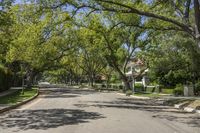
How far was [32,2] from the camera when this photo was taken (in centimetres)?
2364

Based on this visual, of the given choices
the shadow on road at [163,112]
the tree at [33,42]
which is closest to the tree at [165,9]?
the shadow on road at [163,112]

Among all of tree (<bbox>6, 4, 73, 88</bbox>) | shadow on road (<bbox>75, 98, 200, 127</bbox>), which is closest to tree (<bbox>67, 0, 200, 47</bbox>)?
shadow on road (<bbox>75, 98, 200, 127</bbox>)

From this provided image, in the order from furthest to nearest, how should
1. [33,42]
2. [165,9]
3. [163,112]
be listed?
[33,42]
[165,9]
[163,112]

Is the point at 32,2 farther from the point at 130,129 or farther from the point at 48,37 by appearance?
the point at 48,37

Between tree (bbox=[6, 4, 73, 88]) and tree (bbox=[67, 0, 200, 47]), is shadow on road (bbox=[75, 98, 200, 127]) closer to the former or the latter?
tree (bbox=[67, 0, 200, 47])

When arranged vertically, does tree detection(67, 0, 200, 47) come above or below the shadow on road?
above

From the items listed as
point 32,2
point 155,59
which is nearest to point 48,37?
point 155,59

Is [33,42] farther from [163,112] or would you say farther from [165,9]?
[163,112]

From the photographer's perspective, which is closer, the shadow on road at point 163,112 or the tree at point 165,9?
the shadow on road at point 163,112

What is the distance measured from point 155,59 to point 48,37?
17498mm

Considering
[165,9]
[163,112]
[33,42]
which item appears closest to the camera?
[163,112]

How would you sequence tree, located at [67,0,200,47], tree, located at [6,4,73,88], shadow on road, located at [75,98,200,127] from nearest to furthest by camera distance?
shadow on road, located at [75,98,200,127] < tree, located at [67,0,200,47] < tree, located at [6,4,73,88]

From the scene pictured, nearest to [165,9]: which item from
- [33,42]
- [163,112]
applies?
[163,112]

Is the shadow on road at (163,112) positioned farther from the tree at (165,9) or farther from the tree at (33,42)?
the tree at (33,42)
